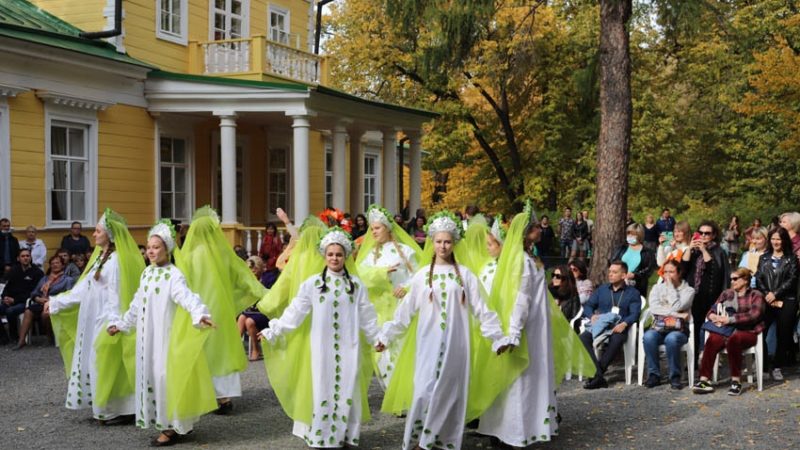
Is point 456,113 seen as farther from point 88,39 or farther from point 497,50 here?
point 88,39

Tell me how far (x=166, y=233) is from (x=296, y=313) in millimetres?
1372

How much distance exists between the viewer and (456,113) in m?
33.7

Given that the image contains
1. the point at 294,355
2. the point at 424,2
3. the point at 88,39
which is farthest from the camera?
the point at 88,39

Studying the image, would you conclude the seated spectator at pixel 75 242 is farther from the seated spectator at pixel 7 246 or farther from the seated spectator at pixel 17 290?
the seated spectator at pixel 17 290

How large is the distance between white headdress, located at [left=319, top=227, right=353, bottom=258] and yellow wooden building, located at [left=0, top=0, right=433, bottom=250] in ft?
33.1

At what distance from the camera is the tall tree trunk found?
13.8m

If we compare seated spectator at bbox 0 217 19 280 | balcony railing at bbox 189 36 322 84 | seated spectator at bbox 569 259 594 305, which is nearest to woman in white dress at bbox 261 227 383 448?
seated spectator at bbox 569 259 594 305

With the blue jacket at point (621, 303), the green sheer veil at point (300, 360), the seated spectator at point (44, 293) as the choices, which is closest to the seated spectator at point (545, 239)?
the seated spectator at point (44, 293)

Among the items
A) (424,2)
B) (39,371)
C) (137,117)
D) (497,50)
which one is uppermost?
(497,50)

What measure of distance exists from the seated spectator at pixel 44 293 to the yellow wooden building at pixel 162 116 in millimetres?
2919

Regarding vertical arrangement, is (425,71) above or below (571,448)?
above

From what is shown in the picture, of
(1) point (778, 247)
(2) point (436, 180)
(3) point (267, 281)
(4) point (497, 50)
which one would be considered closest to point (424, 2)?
(3) point (267, 281)

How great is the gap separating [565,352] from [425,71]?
8007 millimetres

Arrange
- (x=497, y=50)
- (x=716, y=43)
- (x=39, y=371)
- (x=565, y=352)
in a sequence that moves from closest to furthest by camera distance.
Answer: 1. (x=565, y=352)
2. (x=39, y=371)
3. (x=497, y=50)
4. (x=716, y=43)
